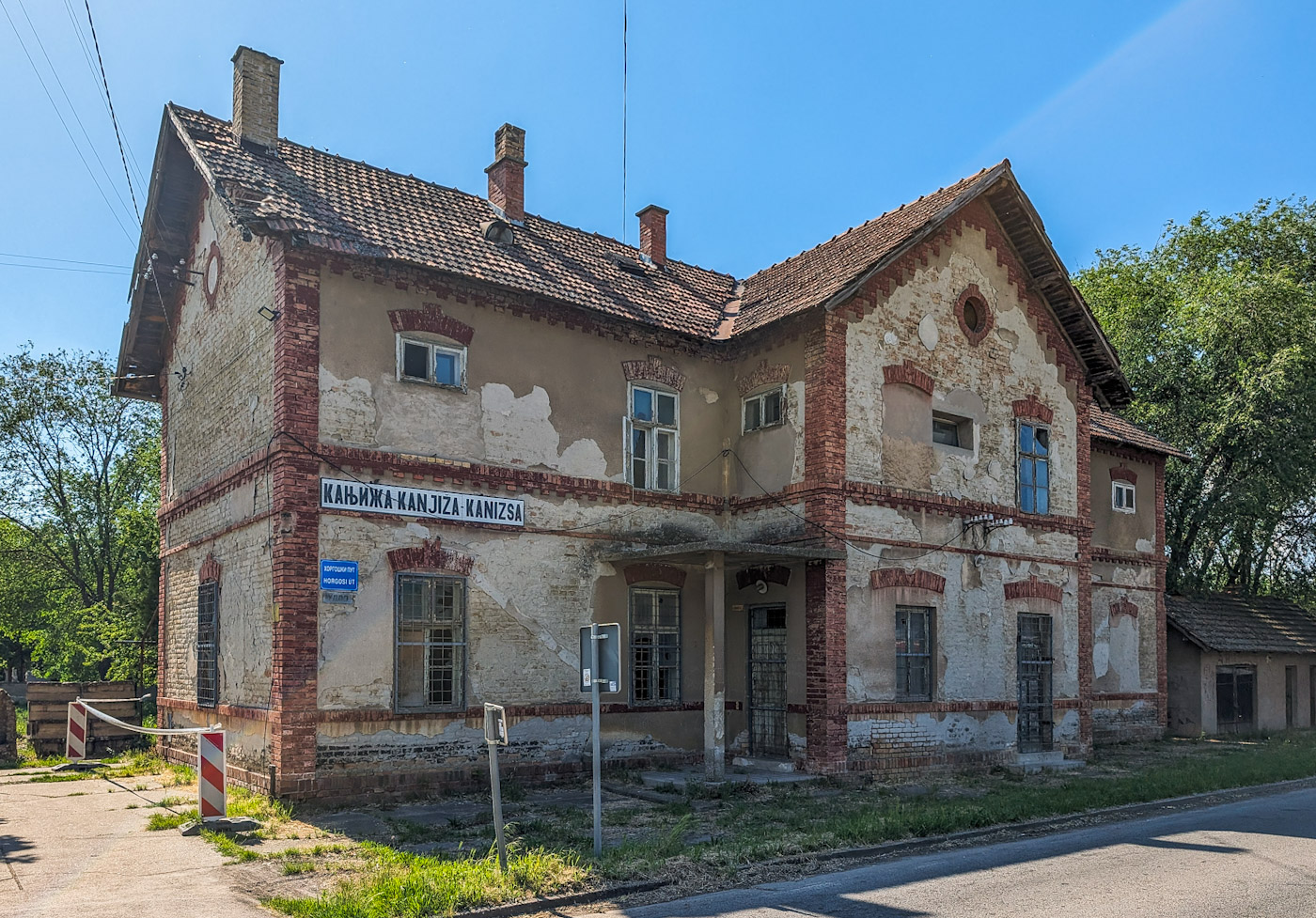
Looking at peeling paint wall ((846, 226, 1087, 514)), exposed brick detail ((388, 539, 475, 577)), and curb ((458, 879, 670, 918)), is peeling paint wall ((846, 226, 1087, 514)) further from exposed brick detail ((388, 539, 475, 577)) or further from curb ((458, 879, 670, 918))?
curb ((458, 879, 670, 918))

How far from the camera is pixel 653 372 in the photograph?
54.8ft

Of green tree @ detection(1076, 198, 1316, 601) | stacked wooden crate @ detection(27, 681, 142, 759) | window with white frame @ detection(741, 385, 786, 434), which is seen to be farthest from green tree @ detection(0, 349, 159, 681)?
green tree @ detection(1076, 198, 1316, 601)

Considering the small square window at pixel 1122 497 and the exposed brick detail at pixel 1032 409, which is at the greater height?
the exposed brick detail at pixel 1032 409

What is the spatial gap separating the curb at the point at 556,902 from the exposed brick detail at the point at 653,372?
363 inches

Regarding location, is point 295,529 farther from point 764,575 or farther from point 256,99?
point 764,575

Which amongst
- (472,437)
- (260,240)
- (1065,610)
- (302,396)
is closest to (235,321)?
(260,240)

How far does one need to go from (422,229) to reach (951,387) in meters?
8.81

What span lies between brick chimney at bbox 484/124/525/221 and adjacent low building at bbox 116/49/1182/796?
0.07m

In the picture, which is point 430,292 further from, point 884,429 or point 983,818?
point 983,818

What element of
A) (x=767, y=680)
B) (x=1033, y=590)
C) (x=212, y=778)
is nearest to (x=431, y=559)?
(x=212, y=778)

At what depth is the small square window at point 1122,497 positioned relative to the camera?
23408 mm

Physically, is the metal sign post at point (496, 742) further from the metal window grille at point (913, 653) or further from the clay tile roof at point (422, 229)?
the metal window grille at point (913, 653)

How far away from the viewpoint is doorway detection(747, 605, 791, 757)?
1628 centimetres

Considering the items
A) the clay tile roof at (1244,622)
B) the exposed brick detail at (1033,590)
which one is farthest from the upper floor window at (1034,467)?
the clay tile roof at (1244,622)
